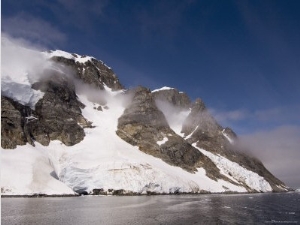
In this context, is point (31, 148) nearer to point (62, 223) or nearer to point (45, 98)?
point (45, 98)

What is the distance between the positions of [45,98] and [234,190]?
349 feet

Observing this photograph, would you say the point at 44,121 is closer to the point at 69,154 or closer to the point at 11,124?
the point at 11,124

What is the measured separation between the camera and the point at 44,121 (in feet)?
582

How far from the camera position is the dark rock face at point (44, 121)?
15038 cm

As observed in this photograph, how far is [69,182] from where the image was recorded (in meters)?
140

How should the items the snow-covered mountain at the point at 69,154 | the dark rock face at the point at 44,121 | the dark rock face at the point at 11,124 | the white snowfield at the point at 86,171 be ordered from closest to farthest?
the white snowfield at the point at 86,171 → the snow-covered mountain at the point at 69,154 → the dark rock face at the point at 11,124 → the dark rock face at the point at 44,121

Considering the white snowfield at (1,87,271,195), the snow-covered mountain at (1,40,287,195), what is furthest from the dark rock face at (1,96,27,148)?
the white snowfield at (1,87,271,195)

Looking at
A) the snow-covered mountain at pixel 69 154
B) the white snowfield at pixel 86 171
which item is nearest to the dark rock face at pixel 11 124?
the snow-covered mountain at pixel 69 154

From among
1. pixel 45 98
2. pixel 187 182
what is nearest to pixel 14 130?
pixel 45 98

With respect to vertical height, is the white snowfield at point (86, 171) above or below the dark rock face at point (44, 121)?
below

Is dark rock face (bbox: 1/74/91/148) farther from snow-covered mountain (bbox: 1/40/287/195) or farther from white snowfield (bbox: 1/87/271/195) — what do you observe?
white snowfield (bbox: 1/87/271/195)

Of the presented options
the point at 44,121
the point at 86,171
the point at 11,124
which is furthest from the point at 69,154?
the point at 11,124

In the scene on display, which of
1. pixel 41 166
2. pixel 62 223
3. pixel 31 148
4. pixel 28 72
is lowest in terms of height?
pixel 62 223

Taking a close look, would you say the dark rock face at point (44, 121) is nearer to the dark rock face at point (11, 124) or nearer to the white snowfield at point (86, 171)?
the dark rock face at point (11, 124)
